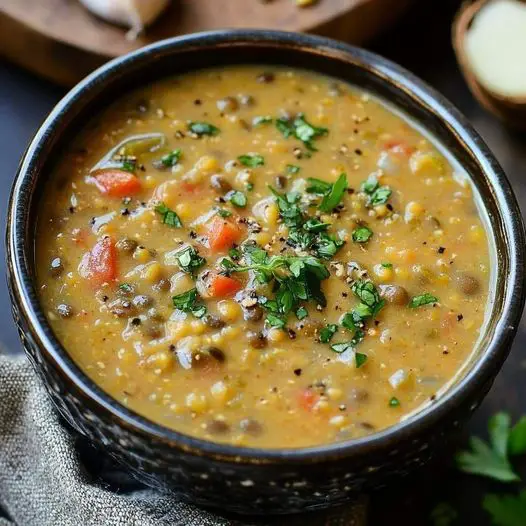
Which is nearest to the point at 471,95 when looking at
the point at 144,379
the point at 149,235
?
the point at 149,235

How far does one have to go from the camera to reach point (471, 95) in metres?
4.43

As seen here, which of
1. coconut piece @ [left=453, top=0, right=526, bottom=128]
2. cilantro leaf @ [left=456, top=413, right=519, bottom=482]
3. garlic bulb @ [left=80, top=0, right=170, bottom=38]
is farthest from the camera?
coconut piece @ [left=453, top=0, right=526, bottom=128]

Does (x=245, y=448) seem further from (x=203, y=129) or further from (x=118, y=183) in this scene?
(x=203, y=129)

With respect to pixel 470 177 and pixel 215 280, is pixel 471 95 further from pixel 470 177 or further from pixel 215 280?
pixel 215 280

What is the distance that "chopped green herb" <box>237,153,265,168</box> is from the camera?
3.18 meters

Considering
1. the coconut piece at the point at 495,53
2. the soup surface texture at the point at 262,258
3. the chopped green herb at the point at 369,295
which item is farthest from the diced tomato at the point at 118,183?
the coconut piece at the point at 495,53

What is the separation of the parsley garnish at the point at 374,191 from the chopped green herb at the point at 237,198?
1.25 feet

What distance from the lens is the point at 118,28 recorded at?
414 centimetres

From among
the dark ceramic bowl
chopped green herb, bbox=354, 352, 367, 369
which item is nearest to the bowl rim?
the dark ceramic bowl

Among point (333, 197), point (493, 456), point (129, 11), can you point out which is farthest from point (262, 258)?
point (129, 11)

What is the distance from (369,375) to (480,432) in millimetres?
1070

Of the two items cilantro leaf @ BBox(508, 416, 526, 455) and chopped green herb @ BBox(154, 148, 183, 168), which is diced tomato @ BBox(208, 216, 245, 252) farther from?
cilantro leaf @ BBox(508, 416, 526, 455)

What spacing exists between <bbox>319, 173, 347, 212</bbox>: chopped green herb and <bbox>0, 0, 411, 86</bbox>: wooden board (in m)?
1.34

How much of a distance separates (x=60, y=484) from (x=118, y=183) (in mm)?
935
